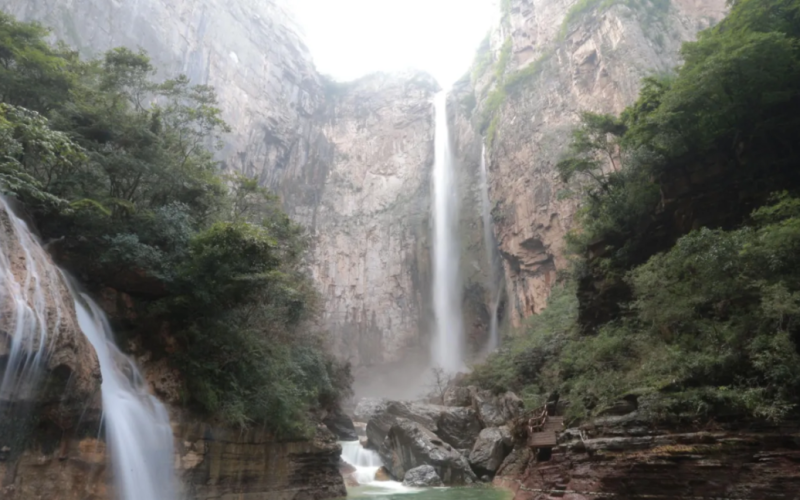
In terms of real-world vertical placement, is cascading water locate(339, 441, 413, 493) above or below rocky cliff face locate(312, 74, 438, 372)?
below

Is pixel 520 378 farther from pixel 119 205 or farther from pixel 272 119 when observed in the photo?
pixel 272 119

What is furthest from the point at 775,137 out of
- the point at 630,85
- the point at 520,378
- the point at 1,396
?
the point at 1,396

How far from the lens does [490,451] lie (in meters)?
17.3

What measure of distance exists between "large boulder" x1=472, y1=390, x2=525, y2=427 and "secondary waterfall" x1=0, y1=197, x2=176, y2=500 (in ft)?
41.7

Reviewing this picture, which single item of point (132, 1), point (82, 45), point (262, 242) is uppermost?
point (132, 1)

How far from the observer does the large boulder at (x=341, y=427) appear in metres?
23.1

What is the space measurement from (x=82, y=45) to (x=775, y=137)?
32.6 m

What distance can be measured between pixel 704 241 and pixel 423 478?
11.7m

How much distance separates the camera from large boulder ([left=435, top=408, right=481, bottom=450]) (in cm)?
2002

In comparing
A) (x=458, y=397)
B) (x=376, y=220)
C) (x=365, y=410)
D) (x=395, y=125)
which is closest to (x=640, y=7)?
(x=395, y=125)

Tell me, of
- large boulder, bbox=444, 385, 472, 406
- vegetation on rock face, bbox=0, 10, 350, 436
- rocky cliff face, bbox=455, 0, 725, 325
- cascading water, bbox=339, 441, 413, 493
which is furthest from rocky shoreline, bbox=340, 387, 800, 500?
rocky cliff face, bbox=455, 0, 725, 325

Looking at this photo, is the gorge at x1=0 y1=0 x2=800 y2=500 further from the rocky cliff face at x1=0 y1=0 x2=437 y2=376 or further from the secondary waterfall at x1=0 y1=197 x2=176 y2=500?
the rocky cliff face at x1=0 y1=0 x2=437 y2=376

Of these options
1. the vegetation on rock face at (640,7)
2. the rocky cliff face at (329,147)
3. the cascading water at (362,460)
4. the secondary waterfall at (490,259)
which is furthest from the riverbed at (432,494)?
the vegetation on rock face at (640,7)

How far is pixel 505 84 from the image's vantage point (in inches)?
1400
